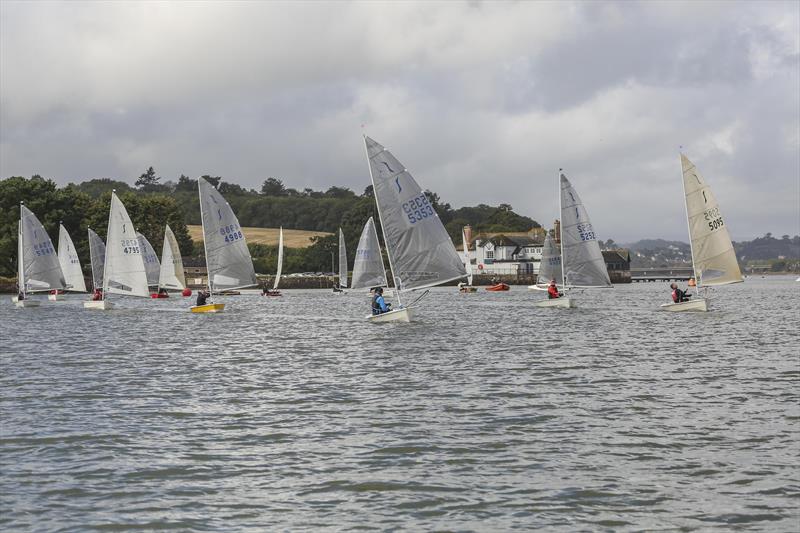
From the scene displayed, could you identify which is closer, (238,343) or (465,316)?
(238,343)

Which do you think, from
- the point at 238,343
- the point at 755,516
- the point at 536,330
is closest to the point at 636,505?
the point at 755,516

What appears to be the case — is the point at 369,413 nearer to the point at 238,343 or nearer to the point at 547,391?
the point at 547,391

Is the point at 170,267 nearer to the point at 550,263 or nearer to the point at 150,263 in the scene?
the point at 150,263

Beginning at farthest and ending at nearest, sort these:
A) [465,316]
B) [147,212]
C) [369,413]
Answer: [147,212] < [465,316] < [369,413]

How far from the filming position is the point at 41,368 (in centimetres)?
3206

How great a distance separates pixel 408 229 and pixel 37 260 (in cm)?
4596

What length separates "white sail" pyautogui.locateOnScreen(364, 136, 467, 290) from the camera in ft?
150

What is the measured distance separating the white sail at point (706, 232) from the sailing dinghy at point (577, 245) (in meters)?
9.88

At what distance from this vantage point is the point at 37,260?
8056cm

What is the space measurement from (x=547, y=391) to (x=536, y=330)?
2378 centimetres

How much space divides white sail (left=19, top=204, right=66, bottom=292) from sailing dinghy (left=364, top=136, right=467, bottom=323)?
43.6 meters

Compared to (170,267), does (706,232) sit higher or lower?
lower

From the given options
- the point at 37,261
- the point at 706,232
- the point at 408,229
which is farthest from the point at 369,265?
the point at 408,229

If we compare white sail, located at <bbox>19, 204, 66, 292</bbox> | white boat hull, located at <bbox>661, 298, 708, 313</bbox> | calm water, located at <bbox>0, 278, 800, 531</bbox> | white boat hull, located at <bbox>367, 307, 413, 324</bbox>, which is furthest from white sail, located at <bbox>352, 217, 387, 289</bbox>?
calm water, located at <bbox>0, 278, 800, 531</bbox>
